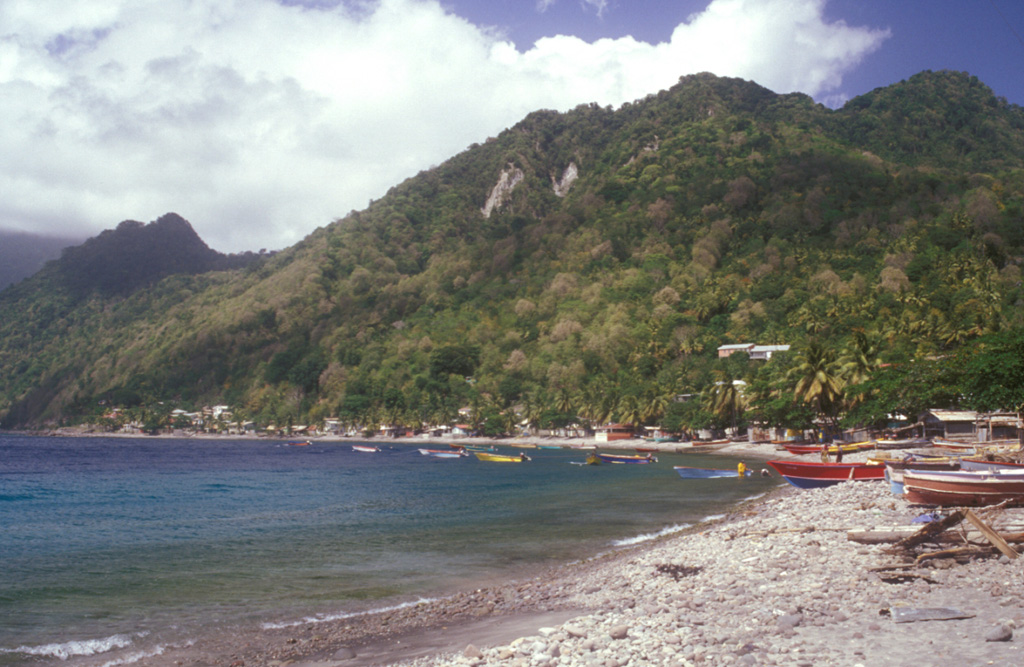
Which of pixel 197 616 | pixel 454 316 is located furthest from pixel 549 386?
pixel 197 616

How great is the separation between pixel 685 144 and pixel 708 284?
7610 centimetres

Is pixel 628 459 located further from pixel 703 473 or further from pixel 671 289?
pixel 671 289

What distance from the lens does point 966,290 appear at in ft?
278

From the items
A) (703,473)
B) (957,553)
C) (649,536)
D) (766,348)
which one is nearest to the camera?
(957,553)

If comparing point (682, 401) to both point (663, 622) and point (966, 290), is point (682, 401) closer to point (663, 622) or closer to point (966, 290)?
point (966, 290)

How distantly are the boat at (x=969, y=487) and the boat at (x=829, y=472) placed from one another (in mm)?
10933

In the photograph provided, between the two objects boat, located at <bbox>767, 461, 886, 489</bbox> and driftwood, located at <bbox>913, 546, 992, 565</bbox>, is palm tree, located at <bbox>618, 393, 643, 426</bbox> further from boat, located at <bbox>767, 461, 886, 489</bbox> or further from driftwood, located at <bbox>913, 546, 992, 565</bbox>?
driftwood, located at <bbox>913, 546, 992, 565</bbox>

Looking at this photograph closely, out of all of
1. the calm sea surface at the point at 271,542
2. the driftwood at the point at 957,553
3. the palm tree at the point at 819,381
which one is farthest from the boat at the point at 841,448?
the driftwood at the point at 957,553

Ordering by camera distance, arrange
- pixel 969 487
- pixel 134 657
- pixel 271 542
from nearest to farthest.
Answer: pixel 134 657
pixel 969 487
pixel 271 542

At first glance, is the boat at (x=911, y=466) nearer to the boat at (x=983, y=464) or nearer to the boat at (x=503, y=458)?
the boat at (x=983, y=464)

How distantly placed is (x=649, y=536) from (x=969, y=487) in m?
10.5

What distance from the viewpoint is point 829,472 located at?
1084 inches

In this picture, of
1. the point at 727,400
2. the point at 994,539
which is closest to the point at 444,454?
the point at 727,400

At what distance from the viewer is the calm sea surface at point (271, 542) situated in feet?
51.1
